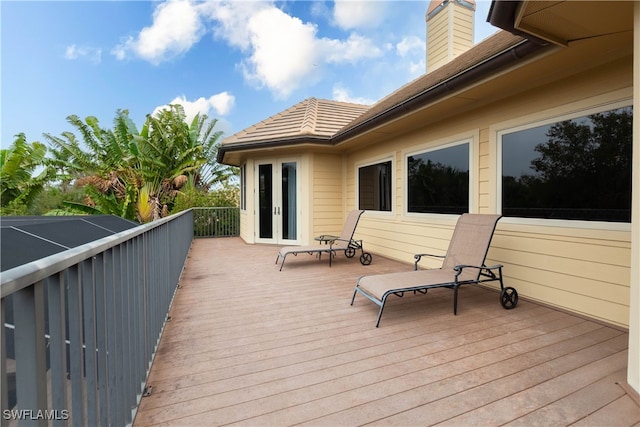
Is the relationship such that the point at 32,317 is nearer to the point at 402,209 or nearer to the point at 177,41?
the point at 402,209

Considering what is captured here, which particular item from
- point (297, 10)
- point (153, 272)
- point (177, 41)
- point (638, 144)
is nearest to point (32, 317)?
point (153, 272)

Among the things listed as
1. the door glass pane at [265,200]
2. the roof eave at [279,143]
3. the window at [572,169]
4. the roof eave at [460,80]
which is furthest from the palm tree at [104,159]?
the window at [572,169]

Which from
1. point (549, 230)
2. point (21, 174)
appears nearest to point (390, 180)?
point (549, 230)

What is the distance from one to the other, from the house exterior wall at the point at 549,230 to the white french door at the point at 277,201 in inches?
157

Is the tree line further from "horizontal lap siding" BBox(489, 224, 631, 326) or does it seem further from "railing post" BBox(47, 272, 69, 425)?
"railing post" BBox(47, 272, 69, 425)

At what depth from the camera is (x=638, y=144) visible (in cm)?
207

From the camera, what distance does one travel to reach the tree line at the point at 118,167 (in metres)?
12.0

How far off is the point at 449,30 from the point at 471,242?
6.98 m

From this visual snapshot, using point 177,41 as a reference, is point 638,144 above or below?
below

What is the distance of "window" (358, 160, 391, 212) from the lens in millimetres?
7438

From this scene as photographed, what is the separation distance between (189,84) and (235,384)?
27.2 metres

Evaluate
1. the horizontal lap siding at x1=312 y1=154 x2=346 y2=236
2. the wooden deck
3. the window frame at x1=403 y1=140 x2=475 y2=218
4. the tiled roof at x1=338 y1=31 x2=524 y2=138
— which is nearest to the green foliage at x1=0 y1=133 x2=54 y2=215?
the horizontal lap siding at x1=312 y1=154 x2=346 y2=236

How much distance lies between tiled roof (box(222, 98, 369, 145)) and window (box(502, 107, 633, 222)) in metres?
4.90

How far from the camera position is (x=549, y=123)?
159 inches
